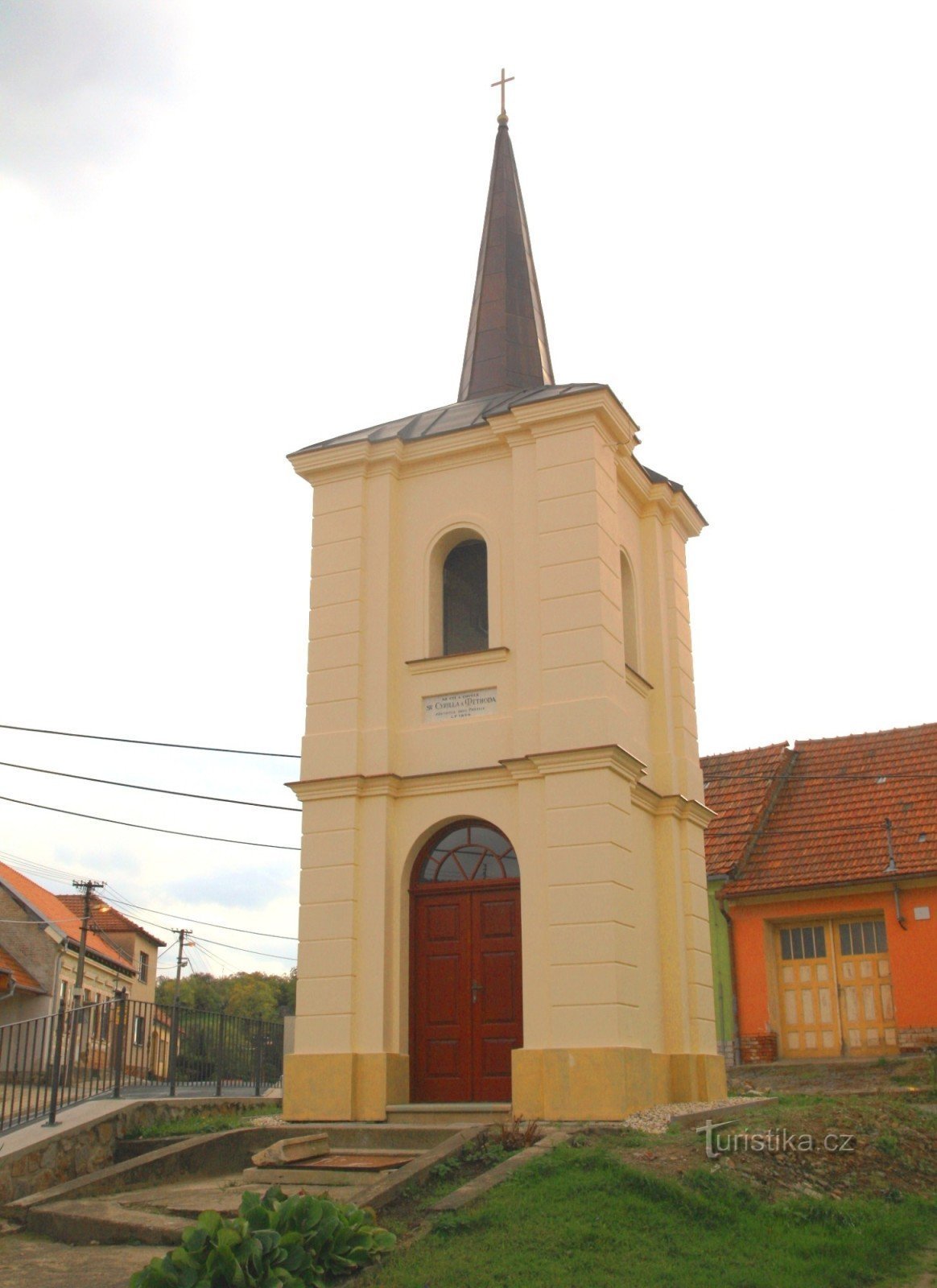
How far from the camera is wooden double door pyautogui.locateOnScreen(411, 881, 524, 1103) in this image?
45.6ft

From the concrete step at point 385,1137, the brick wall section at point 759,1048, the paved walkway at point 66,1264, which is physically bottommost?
the paved walkway at point 66,1264

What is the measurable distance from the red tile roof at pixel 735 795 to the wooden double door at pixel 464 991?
940 cm

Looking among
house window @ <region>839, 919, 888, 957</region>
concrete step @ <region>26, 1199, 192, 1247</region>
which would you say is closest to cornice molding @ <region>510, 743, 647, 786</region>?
concrete step @ <region>26, 1199, 192, 1247</region>

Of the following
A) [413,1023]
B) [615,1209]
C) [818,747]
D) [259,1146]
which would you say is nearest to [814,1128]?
[615,1209]

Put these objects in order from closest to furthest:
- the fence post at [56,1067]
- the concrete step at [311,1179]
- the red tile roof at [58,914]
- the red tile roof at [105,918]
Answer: the concrete step at [311,1179] < the fence post at [56,1067] < the red tile roof at [58,914] < the red tile roof at [105,918]

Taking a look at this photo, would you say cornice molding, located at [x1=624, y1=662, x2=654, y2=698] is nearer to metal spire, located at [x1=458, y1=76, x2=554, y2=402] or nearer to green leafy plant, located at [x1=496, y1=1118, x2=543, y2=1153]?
metal spire, located at [x1=458, y1=76, x2=554, y2=402]

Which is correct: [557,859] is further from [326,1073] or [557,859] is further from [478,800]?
[326,1073]

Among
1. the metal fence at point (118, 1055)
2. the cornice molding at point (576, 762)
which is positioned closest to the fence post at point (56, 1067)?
the metal fence at point (118, 1055)

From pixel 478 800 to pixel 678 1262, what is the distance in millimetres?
6666

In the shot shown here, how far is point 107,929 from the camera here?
5053 cm

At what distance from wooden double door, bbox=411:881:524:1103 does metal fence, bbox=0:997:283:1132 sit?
3586mm

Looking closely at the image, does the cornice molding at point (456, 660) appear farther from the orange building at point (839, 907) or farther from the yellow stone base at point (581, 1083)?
the orange building at point (839, 907)

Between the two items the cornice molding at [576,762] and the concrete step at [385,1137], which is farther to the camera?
the cornice molding at [576,762]

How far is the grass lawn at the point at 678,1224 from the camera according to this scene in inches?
316
